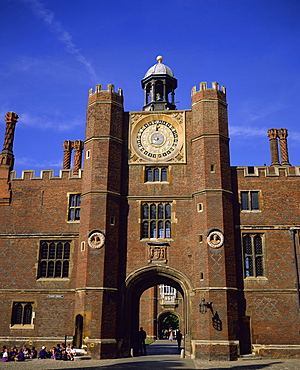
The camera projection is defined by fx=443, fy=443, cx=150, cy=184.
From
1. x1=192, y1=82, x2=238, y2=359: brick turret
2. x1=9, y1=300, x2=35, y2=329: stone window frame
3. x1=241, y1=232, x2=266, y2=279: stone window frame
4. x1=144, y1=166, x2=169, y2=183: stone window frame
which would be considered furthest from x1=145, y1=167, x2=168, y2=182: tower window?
x1=9, y1=300, x2=35, y2=329: stone window frame

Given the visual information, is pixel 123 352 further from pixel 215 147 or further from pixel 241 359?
pixel 215 147

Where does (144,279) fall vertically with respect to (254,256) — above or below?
below

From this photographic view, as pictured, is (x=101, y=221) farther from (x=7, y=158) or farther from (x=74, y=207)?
(x=7, y=158)

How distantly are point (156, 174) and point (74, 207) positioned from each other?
222 inches

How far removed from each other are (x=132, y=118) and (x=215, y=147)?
6.03 metres

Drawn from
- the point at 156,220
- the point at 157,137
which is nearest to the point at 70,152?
the point at 157,137

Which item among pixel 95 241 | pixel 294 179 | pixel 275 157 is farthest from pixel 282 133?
pixel 95 241

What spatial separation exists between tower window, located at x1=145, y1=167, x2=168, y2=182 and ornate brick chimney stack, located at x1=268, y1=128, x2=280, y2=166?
1014cm

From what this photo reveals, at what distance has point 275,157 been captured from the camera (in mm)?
33938

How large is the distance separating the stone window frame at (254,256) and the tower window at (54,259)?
425 inches

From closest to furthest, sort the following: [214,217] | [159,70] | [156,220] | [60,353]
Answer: [60,353]
[214,217]
[156,220]
[159,70]

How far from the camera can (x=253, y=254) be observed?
26.5 metres

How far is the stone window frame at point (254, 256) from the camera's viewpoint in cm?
2622

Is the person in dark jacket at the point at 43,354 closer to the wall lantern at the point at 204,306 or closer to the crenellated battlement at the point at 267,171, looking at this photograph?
the wall lantern at the point at 204,306
